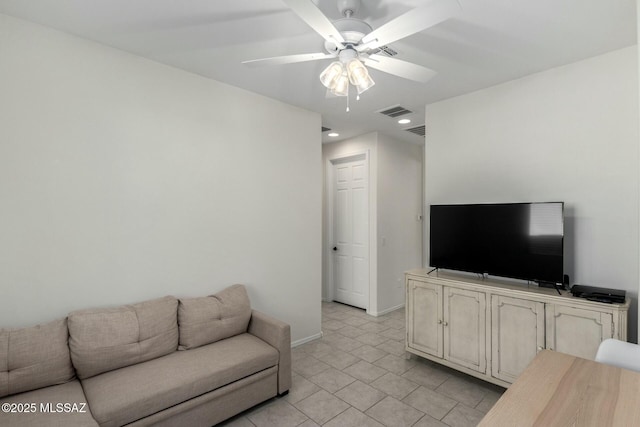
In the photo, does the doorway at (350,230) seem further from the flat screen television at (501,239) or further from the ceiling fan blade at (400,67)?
the ceiling fan blade at (400,67)

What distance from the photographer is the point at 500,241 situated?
2705mm

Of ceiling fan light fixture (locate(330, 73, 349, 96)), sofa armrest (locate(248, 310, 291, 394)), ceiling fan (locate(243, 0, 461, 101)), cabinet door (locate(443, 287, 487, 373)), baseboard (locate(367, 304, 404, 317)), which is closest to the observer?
ceiling fan (locate(243, 0, 461, 101))

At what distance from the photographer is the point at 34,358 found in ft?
6.09

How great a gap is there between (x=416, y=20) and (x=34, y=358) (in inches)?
111

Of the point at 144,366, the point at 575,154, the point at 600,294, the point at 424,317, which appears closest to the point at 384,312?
the point at 424,317

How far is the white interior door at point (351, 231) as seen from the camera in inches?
192

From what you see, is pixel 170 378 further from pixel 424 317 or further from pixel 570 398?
pixel 424 317

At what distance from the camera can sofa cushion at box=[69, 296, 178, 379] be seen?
2016 mm

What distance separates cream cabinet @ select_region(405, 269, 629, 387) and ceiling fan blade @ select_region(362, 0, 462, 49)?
7.14ft

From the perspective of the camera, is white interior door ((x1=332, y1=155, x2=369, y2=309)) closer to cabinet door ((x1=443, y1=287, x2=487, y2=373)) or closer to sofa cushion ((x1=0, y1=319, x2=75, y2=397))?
cabinet door ((x1=443, y1=287, x2=487, y2=373))

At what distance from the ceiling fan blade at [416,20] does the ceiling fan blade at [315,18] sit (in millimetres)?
161

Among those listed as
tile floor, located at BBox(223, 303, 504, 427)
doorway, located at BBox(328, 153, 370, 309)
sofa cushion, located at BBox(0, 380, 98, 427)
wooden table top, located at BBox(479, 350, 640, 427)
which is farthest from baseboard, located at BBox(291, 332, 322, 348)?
wooden table top, located at BBox(479, 350, 640, 427)

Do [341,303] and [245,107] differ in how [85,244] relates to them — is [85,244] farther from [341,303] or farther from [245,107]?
[341,303]

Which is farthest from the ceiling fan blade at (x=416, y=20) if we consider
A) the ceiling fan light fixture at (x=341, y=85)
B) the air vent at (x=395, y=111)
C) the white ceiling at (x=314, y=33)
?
the air vent at (x=395, y=111)
